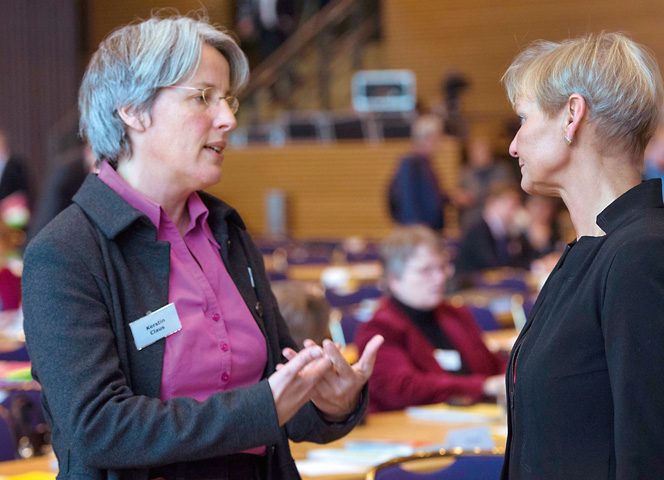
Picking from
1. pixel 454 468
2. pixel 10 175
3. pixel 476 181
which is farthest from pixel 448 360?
pixel 10 175

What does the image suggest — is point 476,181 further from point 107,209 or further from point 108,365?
point 108,365

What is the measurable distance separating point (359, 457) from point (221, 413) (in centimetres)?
104

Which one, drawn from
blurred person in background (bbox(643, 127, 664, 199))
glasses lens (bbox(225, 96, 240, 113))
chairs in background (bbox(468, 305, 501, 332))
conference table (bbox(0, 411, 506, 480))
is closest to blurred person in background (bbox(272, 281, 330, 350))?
conference table (bbox(0, 411, 506, 480))

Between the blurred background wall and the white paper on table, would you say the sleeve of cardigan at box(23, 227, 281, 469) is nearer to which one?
the white paper on table

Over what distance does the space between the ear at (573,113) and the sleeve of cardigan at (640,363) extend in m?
0.25

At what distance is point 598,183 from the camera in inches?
52.7

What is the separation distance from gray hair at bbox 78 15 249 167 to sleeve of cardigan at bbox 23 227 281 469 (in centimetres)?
29

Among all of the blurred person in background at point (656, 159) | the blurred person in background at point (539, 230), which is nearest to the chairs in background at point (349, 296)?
the blurred person in background at point (539, 230)

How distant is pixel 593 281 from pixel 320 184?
1097 cm

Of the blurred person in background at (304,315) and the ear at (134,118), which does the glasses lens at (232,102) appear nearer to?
the ear at (134,118)

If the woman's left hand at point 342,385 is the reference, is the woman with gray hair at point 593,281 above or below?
above

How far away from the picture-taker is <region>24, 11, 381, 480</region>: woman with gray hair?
130 cm

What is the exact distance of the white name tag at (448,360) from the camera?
3.35 metres

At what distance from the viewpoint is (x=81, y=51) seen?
1272 centimetres
